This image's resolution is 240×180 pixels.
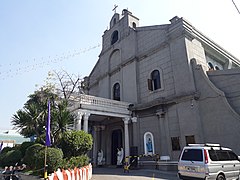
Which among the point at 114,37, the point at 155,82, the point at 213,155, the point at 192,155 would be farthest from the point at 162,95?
the point at 114,37

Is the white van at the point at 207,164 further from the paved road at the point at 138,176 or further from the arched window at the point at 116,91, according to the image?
the arched window at the point at 116,91

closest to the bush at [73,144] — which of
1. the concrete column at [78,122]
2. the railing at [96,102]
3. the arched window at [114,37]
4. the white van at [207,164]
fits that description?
the concrete column at [78,122]

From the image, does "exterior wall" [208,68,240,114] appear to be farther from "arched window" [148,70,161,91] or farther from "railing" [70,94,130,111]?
"railing" [70,94,130,111]

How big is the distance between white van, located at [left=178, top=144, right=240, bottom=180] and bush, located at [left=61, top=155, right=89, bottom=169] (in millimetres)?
5193

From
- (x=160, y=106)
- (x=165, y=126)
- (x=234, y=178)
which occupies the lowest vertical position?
(x=234, y=178)

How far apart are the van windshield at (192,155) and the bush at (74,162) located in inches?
212

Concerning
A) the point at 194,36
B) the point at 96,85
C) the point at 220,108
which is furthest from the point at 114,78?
the point at 220,108

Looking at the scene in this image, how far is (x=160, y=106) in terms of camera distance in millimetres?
16891

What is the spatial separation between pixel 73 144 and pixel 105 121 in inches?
458

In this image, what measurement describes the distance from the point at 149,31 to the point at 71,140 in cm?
1461

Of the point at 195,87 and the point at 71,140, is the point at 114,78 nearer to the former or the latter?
the point at 195,87

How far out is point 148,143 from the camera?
57.1 ft

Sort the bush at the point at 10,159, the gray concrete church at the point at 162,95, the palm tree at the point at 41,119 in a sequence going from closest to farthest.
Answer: the palm tree at the point at 41,119, the bush at the point at 10,159, the gray concrete church at the point at 162,95

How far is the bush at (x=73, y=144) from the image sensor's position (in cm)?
1068
